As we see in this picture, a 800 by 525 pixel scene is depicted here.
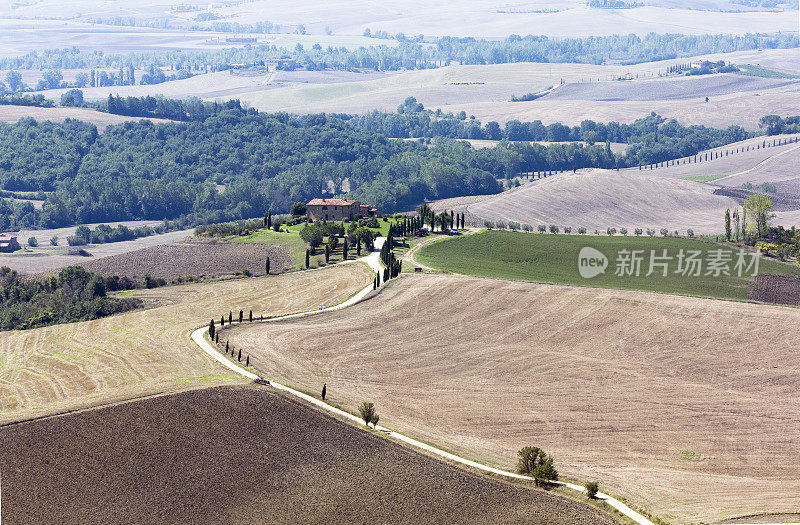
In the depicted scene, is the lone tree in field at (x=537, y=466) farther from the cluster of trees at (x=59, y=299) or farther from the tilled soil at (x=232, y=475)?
the cluster of trees at (x=59, y=299)

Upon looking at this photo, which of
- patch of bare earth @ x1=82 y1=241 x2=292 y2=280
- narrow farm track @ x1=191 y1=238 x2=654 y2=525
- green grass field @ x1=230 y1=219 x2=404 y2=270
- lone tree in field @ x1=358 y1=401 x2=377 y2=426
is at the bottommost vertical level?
patch of bare earth @ x1=82 y1=241 x2=292 y2=280

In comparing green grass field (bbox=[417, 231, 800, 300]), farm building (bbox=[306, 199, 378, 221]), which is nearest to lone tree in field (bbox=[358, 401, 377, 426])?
green grass field (bbox=[417, 231, 800, 300])

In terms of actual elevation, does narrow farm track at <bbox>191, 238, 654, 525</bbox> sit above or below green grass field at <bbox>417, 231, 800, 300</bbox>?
above

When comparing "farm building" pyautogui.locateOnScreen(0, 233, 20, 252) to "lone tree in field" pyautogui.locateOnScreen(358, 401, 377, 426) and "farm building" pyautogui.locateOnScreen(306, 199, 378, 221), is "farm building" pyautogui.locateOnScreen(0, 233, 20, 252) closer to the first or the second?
"farm building" pyautogui.locateOnScreen(306, 199, 378, 221)

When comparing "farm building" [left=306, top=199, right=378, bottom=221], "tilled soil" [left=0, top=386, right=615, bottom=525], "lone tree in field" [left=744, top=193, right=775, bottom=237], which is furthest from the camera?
"farm building" [left=306, top=199, right=378, bottom=221]

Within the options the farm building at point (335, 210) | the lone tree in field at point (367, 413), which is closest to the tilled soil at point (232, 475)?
the lone tree in field at point (367, 413)

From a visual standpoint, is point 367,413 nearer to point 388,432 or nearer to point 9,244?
point 388,432
